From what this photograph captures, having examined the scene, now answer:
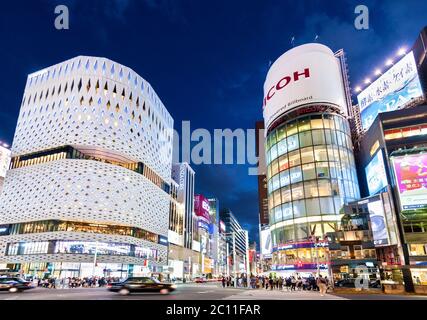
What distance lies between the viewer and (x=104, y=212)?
228 feet

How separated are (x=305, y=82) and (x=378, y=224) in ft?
116

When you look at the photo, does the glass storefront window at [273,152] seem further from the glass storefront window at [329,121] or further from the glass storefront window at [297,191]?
the glass storefront window at [329,121]

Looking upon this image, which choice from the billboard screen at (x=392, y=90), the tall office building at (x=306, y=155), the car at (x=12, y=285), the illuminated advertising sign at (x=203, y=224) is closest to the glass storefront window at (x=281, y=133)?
the tall office building at (x=306, y=155)

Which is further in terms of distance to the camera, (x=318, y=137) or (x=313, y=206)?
(x=318, y=137)

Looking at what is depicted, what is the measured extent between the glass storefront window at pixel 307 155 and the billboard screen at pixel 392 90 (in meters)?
13.9

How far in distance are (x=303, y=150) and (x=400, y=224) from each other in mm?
25904

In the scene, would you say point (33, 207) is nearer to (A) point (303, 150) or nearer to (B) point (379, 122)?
(A) point (303, 150)

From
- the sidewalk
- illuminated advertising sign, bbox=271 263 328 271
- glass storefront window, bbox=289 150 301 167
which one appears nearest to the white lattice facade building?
illuminated advertising sign, bbox=271 263 328 271

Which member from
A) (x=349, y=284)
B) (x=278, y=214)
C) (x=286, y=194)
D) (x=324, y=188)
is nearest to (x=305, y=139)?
(x=324, y=188)

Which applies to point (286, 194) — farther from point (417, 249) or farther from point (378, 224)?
point (417, 249)

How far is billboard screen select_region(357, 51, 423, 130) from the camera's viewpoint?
52.2 metres

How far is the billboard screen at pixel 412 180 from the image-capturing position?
39156mm

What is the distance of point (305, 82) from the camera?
218 ft
